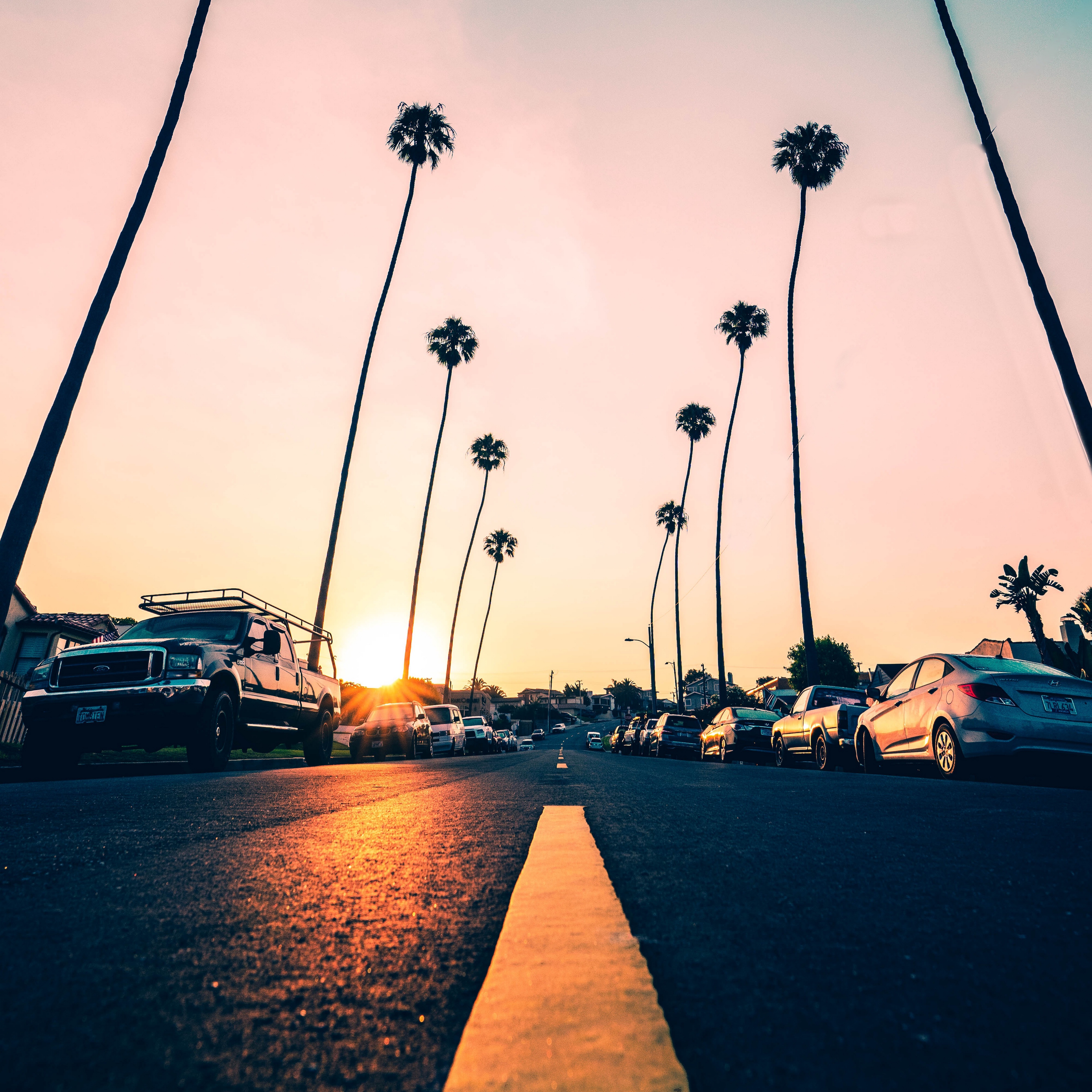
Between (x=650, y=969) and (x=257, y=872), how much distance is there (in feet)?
5.26

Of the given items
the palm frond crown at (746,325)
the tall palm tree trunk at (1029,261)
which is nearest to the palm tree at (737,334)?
the palm frond crown at (746,325)

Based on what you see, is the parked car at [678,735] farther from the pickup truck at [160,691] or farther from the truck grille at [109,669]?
the truck grille at [109,669]

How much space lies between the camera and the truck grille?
9297mm

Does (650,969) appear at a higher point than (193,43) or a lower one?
lower

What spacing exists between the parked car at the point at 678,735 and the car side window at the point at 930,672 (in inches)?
609

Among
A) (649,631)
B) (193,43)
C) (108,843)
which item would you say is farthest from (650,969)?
(649,631)

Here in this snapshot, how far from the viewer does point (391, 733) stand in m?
20.1

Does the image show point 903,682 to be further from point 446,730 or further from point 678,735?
point 446,730

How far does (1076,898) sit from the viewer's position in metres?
2.04

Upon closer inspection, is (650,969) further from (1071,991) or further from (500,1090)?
(1071,991)

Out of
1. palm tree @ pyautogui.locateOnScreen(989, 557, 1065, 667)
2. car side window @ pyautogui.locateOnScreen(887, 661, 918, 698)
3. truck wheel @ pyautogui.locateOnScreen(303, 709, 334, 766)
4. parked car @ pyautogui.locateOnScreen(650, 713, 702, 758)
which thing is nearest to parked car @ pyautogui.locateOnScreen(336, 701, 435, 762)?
truck wheel @ pyautogui.locateOnScreen(303, 709, 334, 766)

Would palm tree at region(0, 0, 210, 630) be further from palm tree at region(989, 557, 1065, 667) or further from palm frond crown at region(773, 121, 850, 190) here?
palm tree at region(989, 557, 1065, 667)

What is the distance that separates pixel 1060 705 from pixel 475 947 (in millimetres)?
9155

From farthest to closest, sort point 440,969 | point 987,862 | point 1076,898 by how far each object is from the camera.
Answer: point 987,862
point 1076,898
point 440,969
